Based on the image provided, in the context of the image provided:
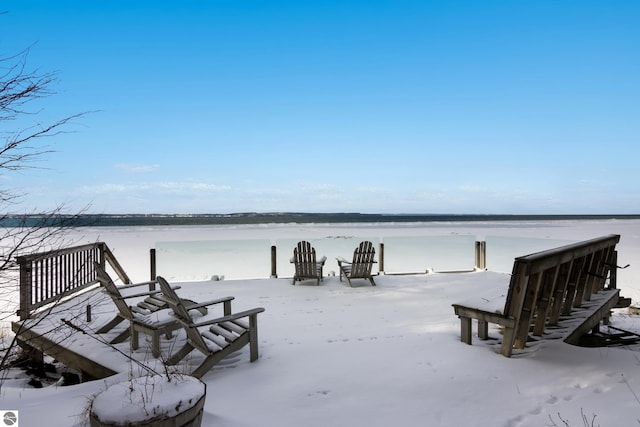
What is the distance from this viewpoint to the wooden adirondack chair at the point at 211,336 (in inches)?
113

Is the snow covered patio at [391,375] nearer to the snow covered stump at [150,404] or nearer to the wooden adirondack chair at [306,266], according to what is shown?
the snow covered stump at [150,404]

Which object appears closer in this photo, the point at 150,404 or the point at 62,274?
the point at 150,404

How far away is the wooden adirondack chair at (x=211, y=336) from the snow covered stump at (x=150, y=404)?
1.07 meters

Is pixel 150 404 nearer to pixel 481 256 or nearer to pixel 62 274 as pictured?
pixel 62 274

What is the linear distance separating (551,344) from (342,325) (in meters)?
2.34

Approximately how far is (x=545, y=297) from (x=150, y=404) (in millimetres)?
3590

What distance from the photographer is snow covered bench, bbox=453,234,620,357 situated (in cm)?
303

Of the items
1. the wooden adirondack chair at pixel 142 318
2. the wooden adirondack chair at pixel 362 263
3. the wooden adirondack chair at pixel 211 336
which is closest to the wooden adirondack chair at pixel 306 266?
the wooden adirondack chair at pixel 362 263

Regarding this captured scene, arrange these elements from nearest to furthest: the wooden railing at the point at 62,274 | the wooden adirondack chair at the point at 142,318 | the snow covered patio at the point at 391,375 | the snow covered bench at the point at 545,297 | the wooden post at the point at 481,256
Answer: the snow covered patio at the point at 391,375 → the snow covered bench at the point at 545,297 → the wooden adirondack chair at the point at 142,318 → the wooden railing at the point at 62,274 → the wooden post at the point at 481,256

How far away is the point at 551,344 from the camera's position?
10.6 feet

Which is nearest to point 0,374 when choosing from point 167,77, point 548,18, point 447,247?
point 167,77

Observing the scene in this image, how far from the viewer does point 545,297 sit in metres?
3.33

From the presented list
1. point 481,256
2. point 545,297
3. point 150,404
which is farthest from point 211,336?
point 481,256

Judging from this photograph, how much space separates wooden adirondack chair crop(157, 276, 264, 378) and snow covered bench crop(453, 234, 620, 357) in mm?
2257
